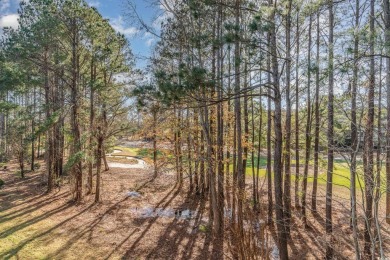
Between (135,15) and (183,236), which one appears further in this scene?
(183,236)

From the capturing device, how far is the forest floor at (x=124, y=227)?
26.1ft

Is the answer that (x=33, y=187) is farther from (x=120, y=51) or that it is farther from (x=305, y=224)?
(x=305, y=224)

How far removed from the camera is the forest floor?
7941 millimetres

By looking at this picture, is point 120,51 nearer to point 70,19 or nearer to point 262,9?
point 70,19

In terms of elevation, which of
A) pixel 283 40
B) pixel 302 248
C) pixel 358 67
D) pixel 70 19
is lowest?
pixel 302 248

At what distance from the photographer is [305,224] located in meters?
10.3

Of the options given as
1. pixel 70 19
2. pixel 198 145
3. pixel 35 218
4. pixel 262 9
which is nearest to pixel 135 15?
pixel 262 9

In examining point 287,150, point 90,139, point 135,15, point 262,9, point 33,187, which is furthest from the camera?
point 33,187

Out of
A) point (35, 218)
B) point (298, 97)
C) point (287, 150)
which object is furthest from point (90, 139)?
point (298, 97)

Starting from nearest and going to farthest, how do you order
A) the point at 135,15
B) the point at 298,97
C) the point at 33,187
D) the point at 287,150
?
the point at 135,15
the point at 287,150
the point at 298,97
the point at 33,187

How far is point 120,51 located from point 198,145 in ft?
19.2

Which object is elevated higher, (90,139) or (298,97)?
(298,97)

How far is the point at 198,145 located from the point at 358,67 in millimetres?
7109

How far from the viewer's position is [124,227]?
9.83 meters
